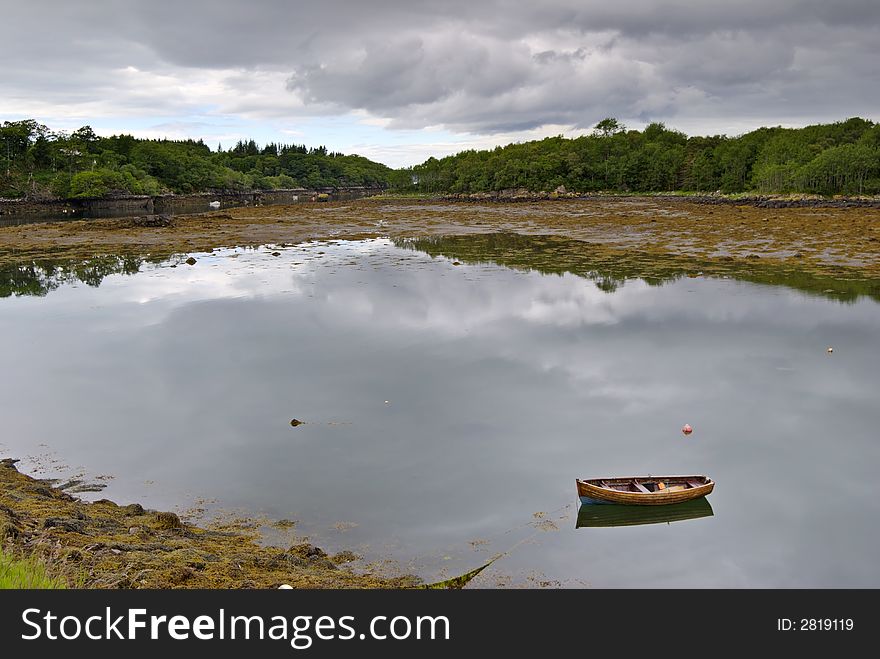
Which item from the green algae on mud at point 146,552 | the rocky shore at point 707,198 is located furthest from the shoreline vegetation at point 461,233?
the rocky shore at point 707,198

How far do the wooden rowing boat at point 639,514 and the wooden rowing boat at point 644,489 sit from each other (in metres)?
0.12

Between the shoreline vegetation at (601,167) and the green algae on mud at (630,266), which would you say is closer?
the green algae on mud at (630,266)

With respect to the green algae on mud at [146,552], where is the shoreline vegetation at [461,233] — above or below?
above

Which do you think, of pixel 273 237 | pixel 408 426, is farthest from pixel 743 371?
pixel 273 237

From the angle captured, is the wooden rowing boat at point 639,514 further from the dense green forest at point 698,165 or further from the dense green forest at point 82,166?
the dense green forest at point 82,166

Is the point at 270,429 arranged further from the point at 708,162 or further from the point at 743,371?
the point at 708,162

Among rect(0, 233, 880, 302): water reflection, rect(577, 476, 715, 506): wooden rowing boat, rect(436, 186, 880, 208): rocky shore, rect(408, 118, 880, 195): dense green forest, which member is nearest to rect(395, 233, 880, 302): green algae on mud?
rect(0, 233, 880, 302): water reflection

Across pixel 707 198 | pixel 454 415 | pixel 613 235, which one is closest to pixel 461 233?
pixel 613 235

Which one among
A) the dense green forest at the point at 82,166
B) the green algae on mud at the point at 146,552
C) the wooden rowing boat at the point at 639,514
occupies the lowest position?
the wooden rowing boat at the point at 639,514

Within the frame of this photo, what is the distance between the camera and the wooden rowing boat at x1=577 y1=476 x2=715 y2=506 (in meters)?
10.8

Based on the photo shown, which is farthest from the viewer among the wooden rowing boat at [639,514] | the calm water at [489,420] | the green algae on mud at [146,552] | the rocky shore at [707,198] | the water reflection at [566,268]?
the rocky shore at [707,198]

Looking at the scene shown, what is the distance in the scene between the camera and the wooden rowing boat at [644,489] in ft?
35.5
